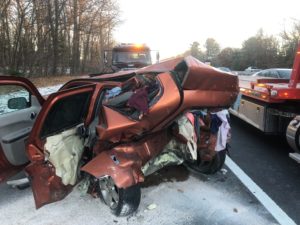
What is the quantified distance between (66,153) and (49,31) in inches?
1148

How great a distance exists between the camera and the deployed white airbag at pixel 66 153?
4188 mm

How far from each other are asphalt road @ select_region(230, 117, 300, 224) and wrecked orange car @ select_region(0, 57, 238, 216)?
1.12 meters

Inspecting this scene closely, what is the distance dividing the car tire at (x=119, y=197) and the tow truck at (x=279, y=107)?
6.79ft

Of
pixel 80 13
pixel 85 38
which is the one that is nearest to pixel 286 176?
pixel 80 13

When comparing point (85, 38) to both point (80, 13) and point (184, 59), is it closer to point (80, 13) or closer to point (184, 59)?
point (80, 13)

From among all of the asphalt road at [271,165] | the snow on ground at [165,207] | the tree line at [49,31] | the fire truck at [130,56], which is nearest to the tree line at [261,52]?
Result: the tree line at [49,31]

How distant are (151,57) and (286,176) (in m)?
12.3

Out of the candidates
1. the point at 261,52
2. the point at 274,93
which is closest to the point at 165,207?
the point at 274,93

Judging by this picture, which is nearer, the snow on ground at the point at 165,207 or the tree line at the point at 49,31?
the snow on ground at the point at 165,207

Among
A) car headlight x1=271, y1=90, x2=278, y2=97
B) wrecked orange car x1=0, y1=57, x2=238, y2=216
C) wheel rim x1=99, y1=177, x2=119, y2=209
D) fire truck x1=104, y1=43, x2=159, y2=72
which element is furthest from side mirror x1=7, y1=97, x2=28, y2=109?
fire truck x1=104, y1=43, x2=159, y2=72

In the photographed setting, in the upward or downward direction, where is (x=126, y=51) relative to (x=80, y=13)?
downward

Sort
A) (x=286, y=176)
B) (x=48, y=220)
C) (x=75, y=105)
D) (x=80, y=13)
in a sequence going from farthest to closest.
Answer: (x=80, y=13), (x=286, y=176), (x=75, y=105), (x=48, y=220)

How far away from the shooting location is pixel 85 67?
47594mm

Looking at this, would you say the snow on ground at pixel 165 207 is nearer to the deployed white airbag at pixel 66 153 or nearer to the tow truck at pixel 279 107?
the deployed white airbag at pixel 66 153
